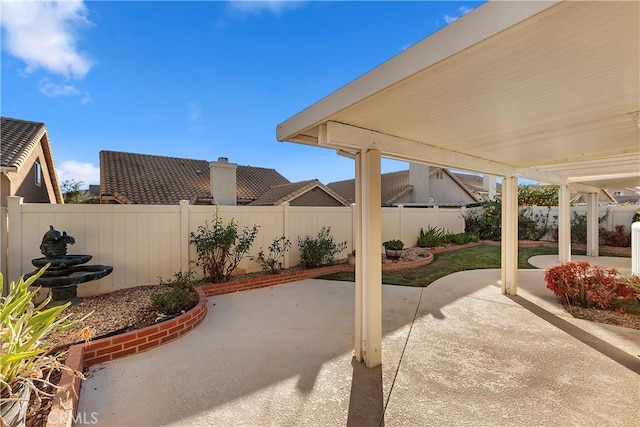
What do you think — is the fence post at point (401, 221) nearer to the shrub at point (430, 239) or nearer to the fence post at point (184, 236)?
the shrub at point (430, 239)

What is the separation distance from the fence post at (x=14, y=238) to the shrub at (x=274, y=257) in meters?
4.06

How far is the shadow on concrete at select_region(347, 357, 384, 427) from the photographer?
233 centimetres

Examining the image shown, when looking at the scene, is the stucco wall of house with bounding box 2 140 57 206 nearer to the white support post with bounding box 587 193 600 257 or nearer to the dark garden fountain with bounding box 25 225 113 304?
the dark garden fountain with bounding box 25 225 113 304

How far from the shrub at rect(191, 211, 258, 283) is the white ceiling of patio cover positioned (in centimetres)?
351

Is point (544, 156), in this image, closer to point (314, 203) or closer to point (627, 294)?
point (627, 294)

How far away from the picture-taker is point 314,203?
14.5 m

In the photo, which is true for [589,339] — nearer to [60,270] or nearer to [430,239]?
[60,270]

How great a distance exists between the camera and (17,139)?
30.4ft

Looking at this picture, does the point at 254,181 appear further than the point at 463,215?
Yes

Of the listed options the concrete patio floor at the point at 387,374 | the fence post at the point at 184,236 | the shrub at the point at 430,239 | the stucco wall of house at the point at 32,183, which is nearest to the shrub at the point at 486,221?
the shrub at the point at 430,239

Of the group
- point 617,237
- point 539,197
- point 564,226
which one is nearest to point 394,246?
point 564,226

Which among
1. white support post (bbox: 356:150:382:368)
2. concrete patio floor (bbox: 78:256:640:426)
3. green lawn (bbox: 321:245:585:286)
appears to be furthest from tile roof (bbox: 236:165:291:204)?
white support post (bbox: 356:150:382:368)

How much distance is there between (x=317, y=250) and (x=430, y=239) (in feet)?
19.4

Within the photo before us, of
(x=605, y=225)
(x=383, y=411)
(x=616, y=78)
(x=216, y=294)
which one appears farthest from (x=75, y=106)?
(x=605, y=225)
